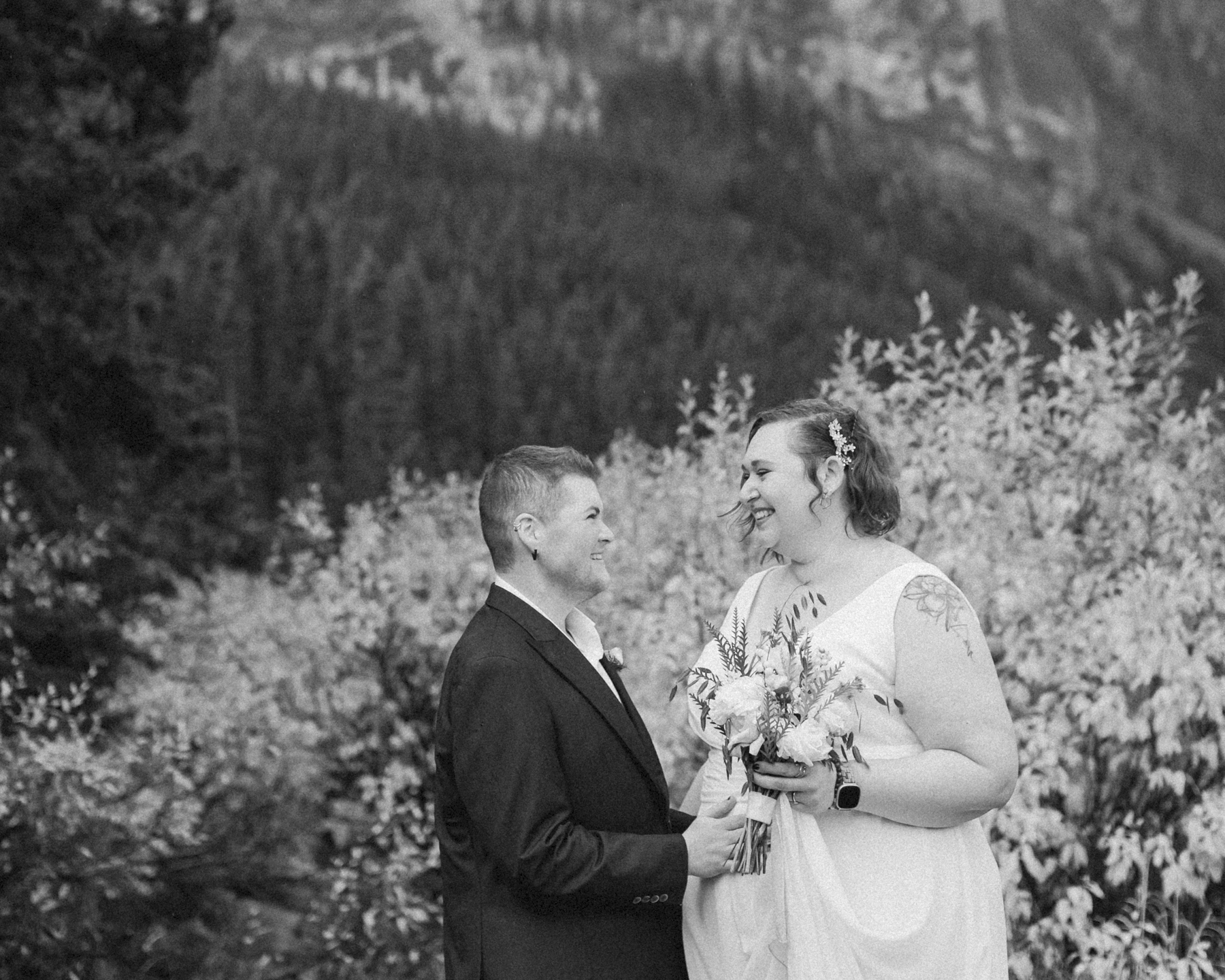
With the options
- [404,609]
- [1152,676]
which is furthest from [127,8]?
[1152,676]

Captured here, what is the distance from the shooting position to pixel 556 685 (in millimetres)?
2234

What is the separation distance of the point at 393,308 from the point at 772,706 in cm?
1001

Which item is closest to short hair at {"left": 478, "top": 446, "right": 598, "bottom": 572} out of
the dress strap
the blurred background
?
the dress strap

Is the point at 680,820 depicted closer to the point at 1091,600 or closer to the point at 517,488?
the point at 517,488

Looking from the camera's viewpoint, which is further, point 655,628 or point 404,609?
point 404,609

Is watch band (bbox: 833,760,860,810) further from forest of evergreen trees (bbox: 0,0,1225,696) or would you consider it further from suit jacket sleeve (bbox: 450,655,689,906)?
forest of evergreen trees (bbox: 0,0,1225,696)

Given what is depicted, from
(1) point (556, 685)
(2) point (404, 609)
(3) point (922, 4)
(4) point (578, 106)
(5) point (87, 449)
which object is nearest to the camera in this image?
(1) point (556, 685)

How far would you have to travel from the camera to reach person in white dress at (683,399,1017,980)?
2061 mm

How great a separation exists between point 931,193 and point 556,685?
6.99 meters

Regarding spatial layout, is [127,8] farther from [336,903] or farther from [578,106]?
[336,903]

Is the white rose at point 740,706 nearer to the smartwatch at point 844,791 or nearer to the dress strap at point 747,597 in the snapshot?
the smartwatch at point 844,791

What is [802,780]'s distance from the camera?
204 centimetres

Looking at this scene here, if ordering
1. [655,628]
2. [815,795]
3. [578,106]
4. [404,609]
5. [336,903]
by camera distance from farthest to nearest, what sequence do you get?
1. [578,106]
2. [404,609]
3. [336,903]
4. [655,628]
5. [815,795]

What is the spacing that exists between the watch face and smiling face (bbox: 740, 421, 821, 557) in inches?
15.9
